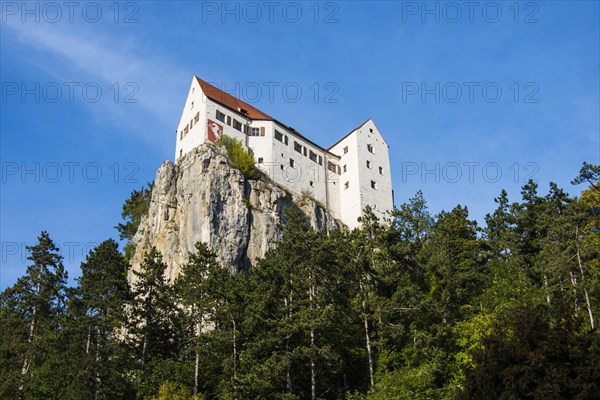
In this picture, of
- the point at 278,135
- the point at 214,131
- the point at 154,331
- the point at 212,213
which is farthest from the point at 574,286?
the point at 278,135

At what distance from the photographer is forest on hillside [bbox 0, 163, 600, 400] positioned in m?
32.2

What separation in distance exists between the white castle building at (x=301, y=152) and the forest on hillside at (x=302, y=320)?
26.4 meters

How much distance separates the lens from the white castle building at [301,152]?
68000 mm

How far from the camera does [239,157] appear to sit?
64812mm

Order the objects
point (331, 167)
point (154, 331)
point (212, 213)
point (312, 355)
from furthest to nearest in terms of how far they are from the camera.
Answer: point (331, 167), point (212, 213), point (154, 331), point (312, 355)

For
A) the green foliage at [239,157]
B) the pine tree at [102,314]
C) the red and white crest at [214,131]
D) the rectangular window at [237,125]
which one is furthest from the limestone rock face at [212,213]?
the pine tree at [102,314]

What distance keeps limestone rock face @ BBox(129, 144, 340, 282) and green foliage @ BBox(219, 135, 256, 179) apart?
110 centimetres

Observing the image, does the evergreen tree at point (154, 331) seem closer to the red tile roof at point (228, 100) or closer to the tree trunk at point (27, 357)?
the tree trunk at point (27, 357)

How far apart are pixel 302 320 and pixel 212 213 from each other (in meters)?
28.3

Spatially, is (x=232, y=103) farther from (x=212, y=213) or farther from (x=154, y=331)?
(x=154, y=331)

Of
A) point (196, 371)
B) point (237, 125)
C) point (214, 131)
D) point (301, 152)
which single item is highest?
point (237, 125)

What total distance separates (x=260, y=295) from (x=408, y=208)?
20120 millimetres

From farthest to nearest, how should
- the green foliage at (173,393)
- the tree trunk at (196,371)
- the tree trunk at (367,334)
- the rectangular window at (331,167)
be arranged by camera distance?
the rectangular window at (331,167) → the tree trunk at (196,371) → the tree trunk at (367,334) → the green foliage at (173,393)

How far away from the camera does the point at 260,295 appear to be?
110 ft
